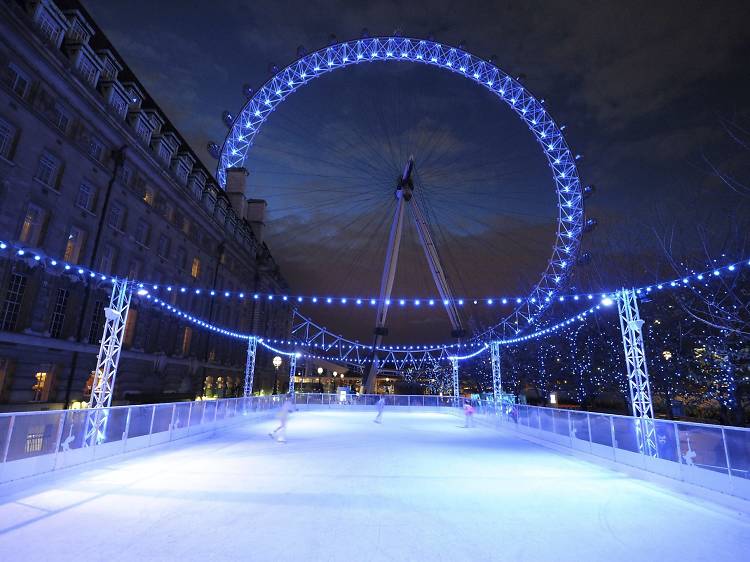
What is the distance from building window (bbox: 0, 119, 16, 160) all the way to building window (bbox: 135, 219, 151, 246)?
1143 cm

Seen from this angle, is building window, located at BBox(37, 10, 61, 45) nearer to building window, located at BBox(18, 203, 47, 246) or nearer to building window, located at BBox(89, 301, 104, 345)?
building window, located at BBox(18, 203, 47, 246)

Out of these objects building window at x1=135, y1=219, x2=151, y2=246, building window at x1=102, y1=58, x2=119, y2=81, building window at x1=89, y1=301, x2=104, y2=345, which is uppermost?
building window at x1=102, y1=58, x2=119, y2=81

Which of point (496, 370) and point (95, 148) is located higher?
point (95, 148)

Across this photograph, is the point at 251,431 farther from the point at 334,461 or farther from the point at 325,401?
the point at 325,401

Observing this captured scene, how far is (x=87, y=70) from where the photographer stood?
26969 mm

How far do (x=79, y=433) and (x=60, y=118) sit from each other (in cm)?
2131

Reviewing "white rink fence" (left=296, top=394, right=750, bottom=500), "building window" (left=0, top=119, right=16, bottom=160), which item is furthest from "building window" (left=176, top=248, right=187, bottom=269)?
"white rink fence" (left=296, top=394, right=750, bottom=500)

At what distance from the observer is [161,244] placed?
36.2 meters

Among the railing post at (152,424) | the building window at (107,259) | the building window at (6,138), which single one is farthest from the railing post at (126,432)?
the building window at (107,259)

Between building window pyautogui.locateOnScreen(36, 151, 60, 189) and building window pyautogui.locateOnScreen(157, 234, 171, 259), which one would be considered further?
building window pyautogui.locateOnScreen(157, 234, 171, 259)

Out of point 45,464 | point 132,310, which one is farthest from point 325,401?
point 45,464

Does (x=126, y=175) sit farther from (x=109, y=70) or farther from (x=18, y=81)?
(x=18, y=81)

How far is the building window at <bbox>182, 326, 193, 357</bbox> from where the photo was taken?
41.4 m

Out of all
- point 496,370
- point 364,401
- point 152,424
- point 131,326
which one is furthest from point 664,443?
point 364,401
